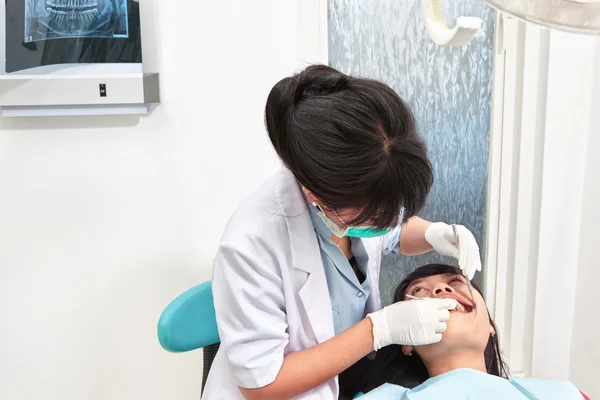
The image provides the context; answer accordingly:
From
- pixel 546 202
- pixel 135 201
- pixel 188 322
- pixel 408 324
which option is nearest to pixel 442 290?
pixel 408 324

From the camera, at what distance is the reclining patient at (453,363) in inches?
50.9

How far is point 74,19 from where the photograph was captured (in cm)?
162

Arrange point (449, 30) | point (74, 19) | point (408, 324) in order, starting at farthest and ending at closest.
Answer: point (74, 19) → point (408, 324) → point (449, 30)

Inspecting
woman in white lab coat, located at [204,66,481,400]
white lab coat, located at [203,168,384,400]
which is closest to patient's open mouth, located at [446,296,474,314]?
woman in white lab coat, located at [204,66,481,400]

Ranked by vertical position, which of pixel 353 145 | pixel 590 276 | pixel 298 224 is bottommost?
pixel 590 276

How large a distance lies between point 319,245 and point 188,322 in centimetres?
38

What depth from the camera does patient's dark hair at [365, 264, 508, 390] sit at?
1.51m

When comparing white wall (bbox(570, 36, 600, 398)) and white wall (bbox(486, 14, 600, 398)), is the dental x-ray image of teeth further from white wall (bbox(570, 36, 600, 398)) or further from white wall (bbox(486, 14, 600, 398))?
white wall (bbox(570, 36, 600, 398))

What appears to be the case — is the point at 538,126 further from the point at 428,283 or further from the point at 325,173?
the point at 325,173

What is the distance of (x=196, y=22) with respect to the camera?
1.70 m

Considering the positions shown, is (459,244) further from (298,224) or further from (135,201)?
(135,201)

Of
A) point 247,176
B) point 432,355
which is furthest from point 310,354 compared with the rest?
point 247,176

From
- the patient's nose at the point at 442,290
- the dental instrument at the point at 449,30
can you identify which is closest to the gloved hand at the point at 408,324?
the patient's nose at the point at 442,290

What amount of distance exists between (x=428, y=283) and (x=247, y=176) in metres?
0.64
